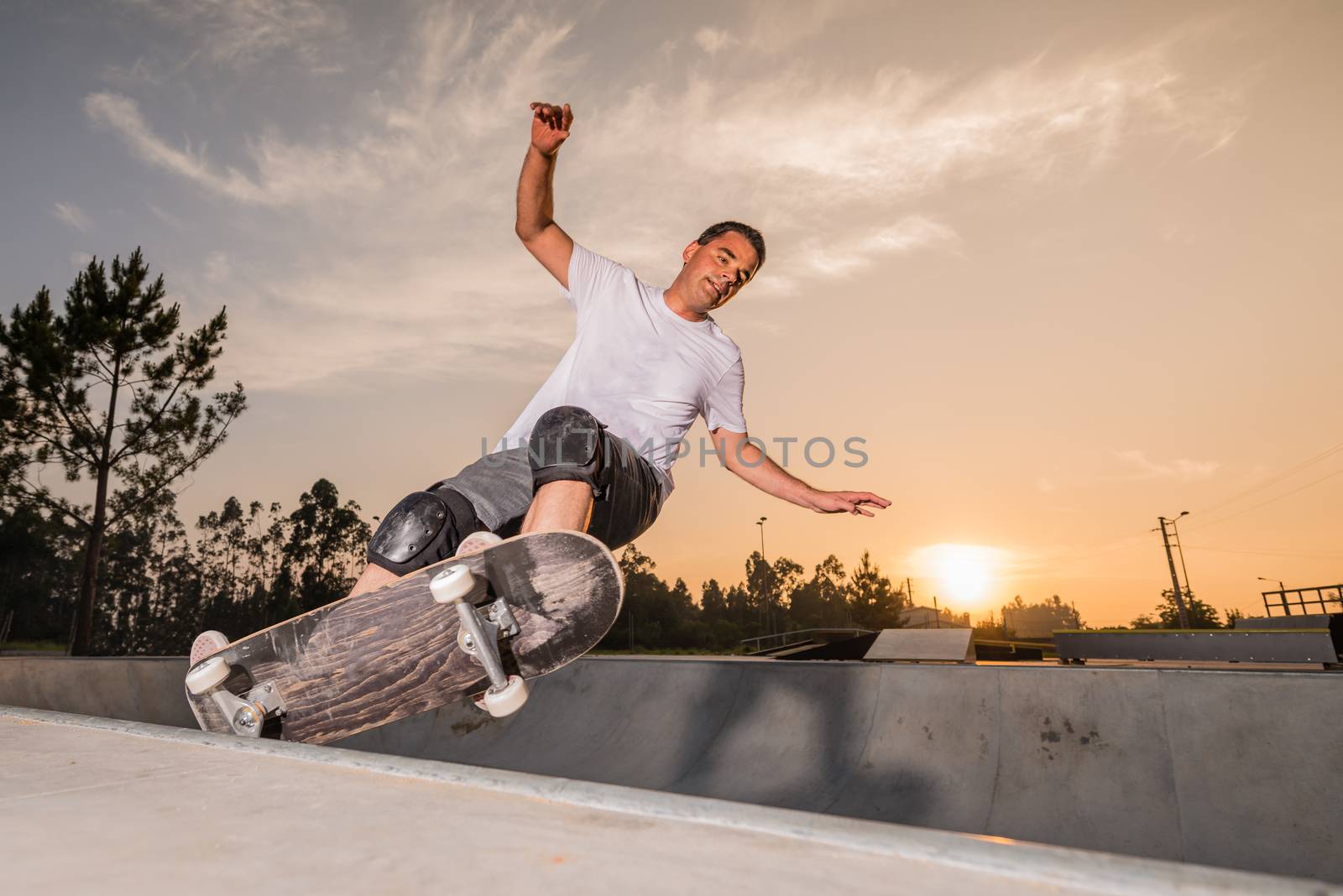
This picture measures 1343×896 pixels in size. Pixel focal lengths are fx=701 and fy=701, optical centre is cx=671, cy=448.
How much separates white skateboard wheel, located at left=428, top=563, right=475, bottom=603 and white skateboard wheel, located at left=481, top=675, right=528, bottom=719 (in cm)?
34

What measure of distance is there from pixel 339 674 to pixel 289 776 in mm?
1300

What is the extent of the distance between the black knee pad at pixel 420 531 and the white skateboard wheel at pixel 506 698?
0.60 metres

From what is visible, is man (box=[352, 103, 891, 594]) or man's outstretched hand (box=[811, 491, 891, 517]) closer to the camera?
man (box=[352, 103, 891, 594])

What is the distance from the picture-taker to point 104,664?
7.86m

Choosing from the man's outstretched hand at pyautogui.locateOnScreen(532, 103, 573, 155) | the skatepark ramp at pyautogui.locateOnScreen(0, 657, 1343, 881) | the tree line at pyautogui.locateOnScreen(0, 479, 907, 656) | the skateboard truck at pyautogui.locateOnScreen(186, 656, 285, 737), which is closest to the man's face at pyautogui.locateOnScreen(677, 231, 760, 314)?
the man's outstretched hand at pyautogui.locateOnScreen(532, 103, 573, 155)

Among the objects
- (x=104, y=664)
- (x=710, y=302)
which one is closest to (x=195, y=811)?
(x=710, y=302)

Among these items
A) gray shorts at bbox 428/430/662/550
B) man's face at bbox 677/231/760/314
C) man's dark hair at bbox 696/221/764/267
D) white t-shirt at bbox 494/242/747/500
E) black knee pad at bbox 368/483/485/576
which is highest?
man's dark hair at bbox 696/221/764/267

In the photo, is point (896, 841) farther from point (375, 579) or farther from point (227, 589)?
point (227, 589)

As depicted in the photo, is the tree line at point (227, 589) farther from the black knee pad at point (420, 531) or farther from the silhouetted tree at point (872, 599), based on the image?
the black knee pad at point (420, 531)

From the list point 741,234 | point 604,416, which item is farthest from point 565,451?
point 741,234

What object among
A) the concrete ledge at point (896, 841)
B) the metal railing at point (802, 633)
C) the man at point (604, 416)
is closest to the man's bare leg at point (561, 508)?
the man at point (604, 416)

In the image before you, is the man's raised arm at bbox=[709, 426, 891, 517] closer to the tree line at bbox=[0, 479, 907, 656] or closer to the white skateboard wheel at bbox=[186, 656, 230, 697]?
the white skateboard wheel at bbox=[186, 656, 230, 697]

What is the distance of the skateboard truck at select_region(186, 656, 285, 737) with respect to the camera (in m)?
2.52

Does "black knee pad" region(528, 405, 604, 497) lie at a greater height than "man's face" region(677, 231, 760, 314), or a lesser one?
lesser
